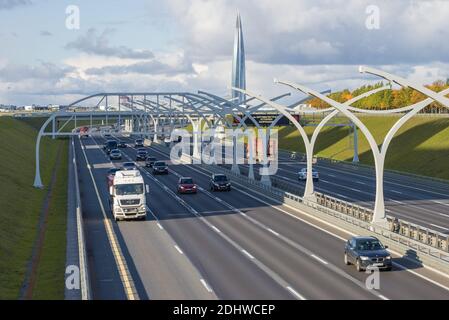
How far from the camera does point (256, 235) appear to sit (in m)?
45.8

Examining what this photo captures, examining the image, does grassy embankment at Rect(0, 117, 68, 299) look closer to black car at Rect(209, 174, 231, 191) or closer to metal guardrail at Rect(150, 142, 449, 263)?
black car at Rect(209, 174, 231, 191)

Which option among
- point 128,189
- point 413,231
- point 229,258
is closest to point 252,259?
point 229,258

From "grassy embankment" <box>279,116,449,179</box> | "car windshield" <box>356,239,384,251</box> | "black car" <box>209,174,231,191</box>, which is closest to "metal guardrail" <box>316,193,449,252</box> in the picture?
"car windshield" <box>356,239,384,251</box>

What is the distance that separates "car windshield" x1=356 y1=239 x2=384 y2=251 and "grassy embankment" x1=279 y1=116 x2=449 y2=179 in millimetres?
55307

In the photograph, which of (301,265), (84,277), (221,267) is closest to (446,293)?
(301,265)

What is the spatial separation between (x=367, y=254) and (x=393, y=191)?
4171 centimetres

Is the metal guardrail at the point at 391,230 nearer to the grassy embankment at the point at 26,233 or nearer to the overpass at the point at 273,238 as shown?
the overpass at the point at 273,238

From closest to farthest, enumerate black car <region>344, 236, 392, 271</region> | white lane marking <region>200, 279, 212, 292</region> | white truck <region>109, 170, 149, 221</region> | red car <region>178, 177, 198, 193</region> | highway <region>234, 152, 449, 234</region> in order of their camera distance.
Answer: white lane marking <region>200, 279, 212, 292</region> < black car <region>344, 236, 392, 271</region> < white truck <region>109, 170, 149, 221</region> < highway <region>234, 152, 449, 234</region> < red car <region>178, 177, 198, 193</region>

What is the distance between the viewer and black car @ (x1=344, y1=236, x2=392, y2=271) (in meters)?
34.5

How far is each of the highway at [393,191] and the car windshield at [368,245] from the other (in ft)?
44.5

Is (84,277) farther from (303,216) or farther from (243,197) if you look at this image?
(243,197)

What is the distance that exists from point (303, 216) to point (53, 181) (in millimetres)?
35660

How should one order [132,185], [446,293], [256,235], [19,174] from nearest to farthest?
[446,293] → [256,235] → [132,185] → [19,174]
